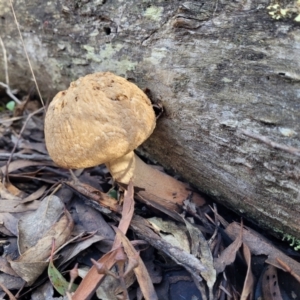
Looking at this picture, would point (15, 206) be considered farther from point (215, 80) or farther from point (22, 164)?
point (215, 80)

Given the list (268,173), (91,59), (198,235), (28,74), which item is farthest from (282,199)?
(28,74)


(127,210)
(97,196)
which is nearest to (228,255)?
(127,210)

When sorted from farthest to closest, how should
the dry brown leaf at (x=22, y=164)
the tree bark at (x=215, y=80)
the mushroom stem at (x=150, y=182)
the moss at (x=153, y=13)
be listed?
the dry brown leaf at (x=22, y=164) < the mushroom stem at (x=150, y=182) < the moss at (x=153, y=13) < the tree bark at (x=215, y=80)

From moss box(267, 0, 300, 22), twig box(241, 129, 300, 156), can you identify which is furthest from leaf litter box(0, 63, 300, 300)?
moss box(267, 0, 300, 22)

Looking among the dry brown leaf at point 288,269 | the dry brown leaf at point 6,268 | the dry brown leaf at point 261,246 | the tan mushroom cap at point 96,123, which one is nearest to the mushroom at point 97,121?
the tan mushroom cap at point 96,123

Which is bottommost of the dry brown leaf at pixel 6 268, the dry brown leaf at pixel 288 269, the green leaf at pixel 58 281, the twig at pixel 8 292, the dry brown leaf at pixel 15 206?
the twig at pixel 8 292

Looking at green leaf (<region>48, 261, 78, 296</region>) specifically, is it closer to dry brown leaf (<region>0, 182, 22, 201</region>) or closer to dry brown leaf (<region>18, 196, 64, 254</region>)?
dry brown leaf (<region>18, 196, 64, 254</region>)

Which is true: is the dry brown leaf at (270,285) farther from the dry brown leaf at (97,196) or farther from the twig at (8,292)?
the twig at (8,292)
